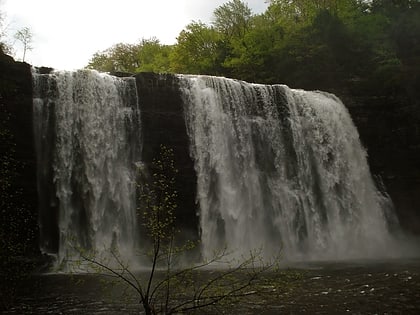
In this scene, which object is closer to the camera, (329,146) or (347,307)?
(347,307)

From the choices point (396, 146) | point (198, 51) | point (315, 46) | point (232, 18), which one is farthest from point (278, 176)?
point (232, 18)

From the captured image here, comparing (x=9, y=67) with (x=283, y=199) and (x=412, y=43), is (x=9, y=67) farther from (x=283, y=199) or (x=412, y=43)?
(x=412, y=43)

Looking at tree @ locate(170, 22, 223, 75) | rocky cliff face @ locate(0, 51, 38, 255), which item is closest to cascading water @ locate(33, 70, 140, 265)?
rocky cliff face @ locate(0, 51, 38, 255)

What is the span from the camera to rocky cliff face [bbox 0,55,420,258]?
17391 mm

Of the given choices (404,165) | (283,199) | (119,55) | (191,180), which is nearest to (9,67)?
(191,180)

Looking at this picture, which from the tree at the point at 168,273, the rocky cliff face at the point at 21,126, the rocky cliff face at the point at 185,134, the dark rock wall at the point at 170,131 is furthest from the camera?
the dark rock wall at the point at 170,131

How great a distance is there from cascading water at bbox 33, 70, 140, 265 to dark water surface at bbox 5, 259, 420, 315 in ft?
14.5

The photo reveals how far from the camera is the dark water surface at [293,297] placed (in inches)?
336

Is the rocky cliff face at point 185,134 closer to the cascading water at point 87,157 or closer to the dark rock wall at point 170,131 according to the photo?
the dark rock wall at point 170,131

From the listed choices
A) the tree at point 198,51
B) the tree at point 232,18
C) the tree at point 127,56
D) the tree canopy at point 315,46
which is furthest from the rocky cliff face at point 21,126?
the tree at point 127,56

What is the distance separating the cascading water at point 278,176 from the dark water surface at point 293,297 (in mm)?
7009

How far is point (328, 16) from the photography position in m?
30.8

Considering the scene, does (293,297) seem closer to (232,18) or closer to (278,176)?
(278,176)

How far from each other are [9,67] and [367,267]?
15.8 metres
